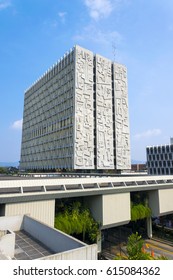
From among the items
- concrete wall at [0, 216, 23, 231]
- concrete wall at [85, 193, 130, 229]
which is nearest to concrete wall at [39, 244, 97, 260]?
concrete wall at [0, 216, 23, 231]

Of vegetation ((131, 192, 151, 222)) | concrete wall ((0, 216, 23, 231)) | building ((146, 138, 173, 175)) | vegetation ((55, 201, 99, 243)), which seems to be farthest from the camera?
building ((146, 138, 173, 175))

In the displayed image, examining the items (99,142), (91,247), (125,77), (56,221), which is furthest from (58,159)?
(91,247)

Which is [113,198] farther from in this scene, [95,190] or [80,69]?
[80,69]

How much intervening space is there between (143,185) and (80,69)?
58108 millimetres

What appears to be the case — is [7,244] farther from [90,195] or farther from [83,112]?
[83,112]

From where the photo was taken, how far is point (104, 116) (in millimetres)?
85000

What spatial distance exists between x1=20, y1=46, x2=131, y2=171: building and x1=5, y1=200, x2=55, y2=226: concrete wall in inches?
2003

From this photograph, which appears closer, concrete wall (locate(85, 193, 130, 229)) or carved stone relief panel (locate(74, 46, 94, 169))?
concrete wall (locate(85, 193, 130, 229))

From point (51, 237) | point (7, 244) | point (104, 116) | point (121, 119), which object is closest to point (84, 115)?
point (104, 116)

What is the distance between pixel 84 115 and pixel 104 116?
9.57m

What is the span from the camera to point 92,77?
83375mm

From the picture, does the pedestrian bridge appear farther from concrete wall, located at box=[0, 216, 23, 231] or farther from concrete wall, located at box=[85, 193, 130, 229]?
concrete wall, located at box=[0, 216, 23, 231]

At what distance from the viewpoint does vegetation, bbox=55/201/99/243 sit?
2605cm

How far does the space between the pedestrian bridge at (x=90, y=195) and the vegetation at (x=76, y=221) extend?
1.33 metres
